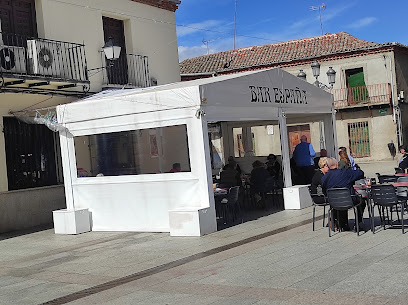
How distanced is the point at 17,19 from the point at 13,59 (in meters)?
1.57

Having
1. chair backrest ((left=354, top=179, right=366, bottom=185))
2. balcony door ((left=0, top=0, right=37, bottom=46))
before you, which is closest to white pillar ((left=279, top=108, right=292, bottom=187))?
chair backrest ((left=354, top=179, right=366, bottom=185))

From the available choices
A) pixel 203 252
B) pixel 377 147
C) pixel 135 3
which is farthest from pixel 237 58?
pixel 203 252

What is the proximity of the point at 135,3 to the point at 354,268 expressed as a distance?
12.2 meters

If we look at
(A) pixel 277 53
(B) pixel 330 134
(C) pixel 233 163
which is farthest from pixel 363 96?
(C) pixel 233 163

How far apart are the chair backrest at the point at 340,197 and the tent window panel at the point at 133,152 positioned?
9.49 feet

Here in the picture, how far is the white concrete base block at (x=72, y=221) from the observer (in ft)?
39.2

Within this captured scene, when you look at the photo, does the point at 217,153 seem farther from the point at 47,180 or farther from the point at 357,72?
the point at 357,72

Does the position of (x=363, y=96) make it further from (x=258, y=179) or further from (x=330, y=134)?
(x=258, y=179)

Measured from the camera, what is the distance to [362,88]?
103 ft

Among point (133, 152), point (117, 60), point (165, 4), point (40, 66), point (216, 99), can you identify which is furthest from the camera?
point (165, 4)


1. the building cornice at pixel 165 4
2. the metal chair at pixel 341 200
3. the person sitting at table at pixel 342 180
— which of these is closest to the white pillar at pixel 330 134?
the person sitting at table at pixel 342 180

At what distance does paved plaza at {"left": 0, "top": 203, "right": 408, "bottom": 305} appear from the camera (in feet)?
19.7

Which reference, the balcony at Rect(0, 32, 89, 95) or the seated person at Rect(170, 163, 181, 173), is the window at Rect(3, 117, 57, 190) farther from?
the seated person at Rect(170, 163, 181, 173)

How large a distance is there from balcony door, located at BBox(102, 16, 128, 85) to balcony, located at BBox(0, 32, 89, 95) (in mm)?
1501
